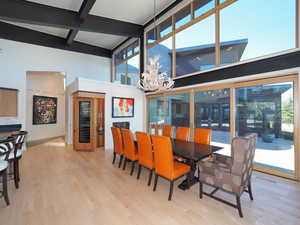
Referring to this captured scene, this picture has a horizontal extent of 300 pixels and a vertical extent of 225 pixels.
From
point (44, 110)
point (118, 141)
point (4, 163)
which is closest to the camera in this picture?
point (4, 163)

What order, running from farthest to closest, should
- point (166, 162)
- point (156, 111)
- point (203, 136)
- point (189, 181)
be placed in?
point (156, 111), point (203, 136), point (189, 181), point (166, 162)

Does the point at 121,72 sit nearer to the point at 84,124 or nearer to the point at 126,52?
the point at 126,52

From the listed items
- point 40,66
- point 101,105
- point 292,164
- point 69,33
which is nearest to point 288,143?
point 292,164

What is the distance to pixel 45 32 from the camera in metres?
5.84

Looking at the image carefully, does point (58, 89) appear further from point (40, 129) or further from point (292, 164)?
point (292, 164)

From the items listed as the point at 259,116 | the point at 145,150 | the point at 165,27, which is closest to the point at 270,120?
the point at 259,116

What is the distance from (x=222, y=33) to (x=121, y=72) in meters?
5.06

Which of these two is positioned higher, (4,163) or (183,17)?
(183,17)

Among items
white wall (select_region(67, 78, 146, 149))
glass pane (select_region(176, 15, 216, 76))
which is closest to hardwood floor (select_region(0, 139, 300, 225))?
A: white wall (select_region(67, 78, 146, 149))

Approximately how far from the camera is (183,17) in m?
4.72

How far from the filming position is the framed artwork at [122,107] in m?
5.76

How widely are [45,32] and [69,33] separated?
98 cm

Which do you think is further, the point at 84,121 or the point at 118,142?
the point at 84,121

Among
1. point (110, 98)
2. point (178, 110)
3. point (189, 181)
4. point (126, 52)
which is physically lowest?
point (189, 181)
